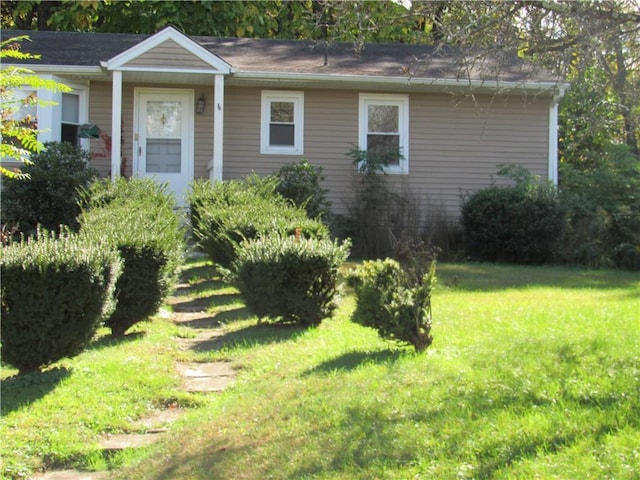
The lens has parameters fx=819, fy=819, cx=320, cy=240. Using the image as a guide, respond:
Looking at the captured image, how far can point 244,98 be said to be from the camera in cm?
1781

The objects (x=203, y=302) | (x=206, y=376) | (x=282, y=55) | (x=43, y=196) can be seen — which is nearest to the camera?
(x=206, y=376)

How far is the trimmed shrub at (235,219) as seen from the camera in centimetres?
1073

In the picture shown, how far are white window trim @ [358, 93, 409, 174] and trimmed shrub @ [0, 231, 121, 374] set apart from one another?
11.2m

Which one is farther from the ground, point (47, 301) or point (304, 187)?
point (304, 187)

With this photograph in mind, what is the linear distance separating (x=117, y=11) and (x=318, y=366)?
20084mm

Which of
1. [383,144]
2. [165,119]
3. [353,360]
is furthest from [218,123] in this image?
[353,360]

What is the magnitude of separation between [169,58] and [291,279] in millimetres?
8252

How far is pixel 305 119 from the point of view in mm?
17891

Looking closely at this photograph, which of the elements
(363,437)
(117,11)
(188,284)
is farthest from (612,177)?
(117,11)

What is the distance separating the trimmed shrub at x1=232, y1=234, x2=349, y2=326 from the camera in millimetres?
9273

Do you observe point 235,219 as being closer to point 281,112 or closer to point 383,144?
point 281,112

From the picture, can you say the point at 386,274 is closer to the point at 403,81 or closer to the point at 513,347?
the point at 513,347

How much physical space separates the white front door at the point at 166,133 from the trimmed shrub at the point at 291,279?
8.61 meters

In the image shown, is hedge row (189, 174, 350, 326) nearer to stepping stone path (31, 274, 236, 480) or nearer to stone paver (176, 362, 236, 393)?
stepping stone path (31, 274, 236, 480)
